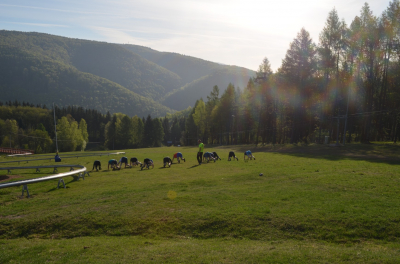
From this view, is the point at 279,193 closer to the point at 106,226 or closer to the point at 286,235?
the point at 286,235

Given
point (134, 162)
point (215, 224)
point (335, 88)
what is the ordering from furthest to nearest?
point (335, 88)
point (134, 162)
point (215, 224)

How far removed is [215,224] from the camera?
9258mm

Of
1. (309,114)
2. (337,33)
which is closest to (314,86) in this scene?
(309,114)

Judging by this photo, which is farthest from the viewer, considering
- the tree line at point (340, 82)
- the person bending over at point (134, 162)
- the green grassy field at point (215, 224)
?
the tree line at point (340, 82)

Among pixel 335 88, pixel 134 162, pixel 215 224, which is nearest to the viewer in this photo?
pixel 215 224

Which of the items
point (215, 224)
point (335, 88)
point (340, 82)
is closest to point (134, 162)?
point (215, 224)

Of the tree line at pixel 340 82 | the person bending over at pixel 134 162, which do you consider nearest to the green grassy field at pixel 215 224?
the person bending over at pixel 134 162

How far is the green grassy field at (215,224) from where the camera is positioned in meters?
7.18

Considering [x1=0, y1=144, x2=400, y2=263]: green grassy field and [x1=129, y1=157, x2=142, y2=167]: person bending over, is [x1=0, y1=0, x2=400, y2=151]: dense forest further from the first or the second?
[x1=0, y1=144, x2=400, y2=263]: green grassy field

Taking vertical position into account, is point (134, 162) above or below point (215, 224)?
below

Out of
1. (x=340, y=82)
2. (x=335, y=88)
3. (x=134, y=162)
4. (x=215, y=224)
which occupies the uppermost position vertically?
(x=340, y=82)

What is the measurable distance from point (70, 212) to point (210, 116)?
73.8 metres

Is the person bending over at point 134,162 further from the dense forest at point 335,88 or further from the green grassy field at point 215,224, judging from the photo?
the dense forest at point 335,88

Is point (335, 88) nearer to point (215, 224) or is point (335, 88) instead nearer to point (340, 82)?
point (340, 82)
